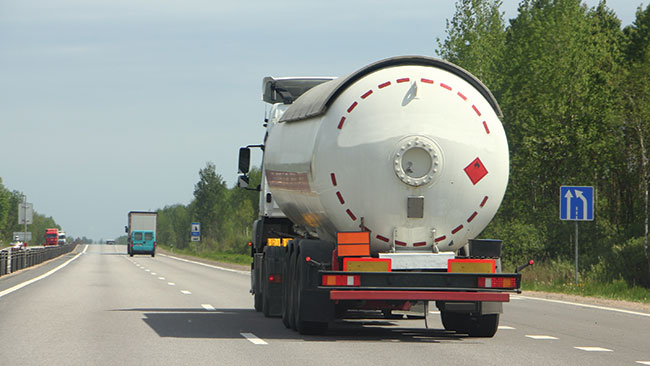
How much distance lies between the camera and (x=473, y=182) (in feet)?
41.5

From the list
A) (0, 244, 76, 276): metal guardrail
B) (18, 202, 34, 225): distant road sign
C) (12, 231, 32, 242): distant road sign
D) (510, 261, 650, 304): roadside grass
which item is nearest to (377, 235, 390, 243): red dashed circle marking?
(510, 261, 650, 304): roadside grass

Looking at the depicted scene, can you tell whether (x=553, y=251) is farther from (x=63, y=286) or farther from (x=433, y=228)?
(x=433, y=228)

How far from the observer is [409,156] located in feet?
40.8

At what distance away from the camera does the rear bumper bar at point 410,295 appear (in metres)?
12.3

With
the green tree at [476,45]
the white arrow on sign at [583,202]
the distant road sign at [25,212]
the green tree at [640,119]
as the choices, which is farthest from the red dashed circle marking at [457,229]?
the distant road sign at [25,212]

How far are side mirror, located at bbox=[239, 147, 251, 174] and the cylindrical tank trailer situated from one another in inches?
259

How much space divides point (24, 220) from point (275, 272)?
64431 mm

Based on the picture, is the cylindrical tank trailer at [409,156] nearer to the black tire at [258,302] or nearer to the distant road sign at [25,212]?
the black tire at [258,302]

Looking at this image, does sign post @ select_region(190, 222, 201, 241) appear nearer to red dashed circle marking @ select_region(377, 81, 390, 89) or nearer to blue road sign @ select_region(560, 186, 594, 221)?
blue road sign @ select_region(560, 186, 594, 221)

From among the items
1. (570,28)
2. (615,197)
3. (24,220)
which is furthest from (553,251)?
(24,220)

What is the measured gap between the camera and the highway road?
1070 centimetres

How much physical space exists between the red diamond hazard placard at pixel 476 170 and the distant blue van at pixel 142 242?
226 feet

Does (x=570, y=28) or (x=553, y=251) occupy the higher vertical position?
(x=570, y=28)

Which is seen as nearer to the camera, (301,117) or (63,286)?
(301,117)
